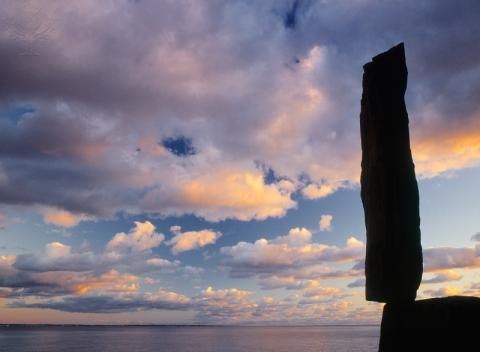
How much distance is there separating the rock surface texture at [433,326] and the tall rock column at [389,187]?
0.44m

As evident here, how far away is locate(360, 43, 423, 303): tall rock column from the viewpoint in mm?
11469

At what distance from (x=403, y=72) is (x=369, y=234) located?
5.12m

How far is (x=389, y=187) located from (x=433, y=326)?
3.76 meters

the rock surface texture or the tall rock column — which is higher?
the tall rock column

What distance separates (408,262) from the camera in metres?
11.5

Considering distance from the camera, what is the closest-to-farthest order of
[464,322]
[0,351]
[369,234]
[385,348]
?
1. [464,322]
2. [385,348]
3. [369,234]
4. [0,351]

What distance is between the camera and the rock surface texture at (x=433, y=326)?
1038 cm

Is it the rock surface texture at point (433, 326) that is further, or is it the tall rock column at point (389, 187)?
the tall rock column at point (389, 187)

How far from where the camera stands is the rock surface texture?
34.1ft

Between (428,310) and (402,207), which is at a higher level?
(402,207)

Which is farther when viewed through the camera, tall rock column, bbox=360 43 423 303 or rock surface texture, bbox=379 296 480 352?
tall rock column, bbox=360 43 423 303

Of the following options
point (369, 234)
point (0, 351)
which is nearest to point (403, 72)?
point (369, 234)

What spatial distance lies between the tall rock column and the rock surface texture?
0.44m

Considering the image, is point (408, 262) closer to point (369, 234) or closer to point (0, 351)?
point (369, 234)
